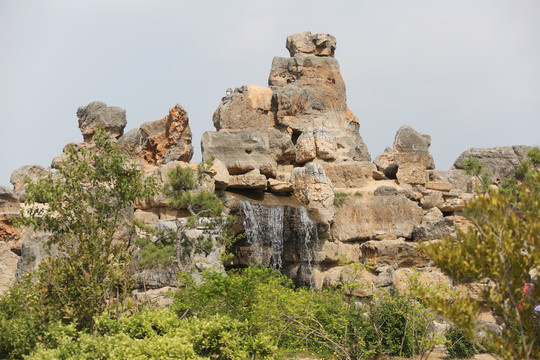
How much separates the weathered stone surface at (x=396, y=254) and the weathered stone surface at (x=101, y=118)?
45.7 feet

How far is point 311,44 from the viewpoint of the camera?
3453 cm

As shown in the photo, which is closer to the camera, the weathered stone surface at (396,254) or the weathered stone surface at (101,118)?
the weathered stone surface at (396,254)

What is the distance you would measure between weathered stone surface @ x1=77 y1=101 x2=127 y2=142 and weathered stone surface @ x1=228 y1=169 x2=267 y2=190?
704 cm

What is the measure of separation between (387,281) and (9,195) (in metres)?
15.7

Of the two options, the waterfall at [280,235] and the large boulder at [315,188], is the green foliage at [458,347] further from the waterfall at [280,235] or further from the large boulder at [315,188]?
the large boulder at [315,188]

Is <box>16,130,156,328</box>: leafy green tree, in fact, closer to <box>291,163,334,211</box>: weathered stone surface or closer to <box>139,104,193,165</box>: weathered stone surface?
<box>291,163,334,211</box>: weathered stone surface

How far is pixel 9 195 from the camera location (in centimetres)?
2320

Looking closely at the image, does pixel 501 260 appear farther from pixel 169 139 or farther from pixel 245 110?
pixel 245 110

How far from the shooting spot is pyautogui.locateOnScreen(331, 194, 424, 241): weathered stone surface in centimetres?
2655

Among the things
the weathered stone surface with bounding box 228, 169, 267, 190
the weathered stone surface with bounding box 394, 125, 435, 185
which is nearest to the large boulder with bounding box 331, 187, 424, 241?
the weathered stone surface with bounding box 394, 125, 435, 185

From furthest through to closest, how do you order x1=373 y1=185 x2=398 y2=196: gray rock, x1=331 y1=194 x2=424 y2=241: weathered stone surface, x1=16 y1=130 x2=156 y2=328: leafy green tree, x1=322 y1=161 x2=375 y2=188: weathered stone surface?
1. x1=322 y1=161 x2=375 y2=188: weathered stone surface
2. x1=373 y1=185 x2=398 y2=196: gray rock
3. x1=331 y1=194 x2=424 y2=241: weathered stone surface
4. x1=16 y1=130 x2=156 y2=328: leafy green tree

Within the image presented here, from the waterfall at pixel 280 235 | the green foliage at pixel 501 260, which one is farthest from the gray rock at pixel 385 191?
the green foliage at pixel 501 260

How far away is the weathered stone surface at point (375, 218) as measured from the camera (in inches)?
1045

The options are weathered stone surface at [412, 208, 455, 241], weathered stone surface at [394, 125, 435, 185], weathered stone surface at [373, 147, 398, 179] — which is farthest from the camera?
weathered stone surface at [373, 147, 398, 179]
